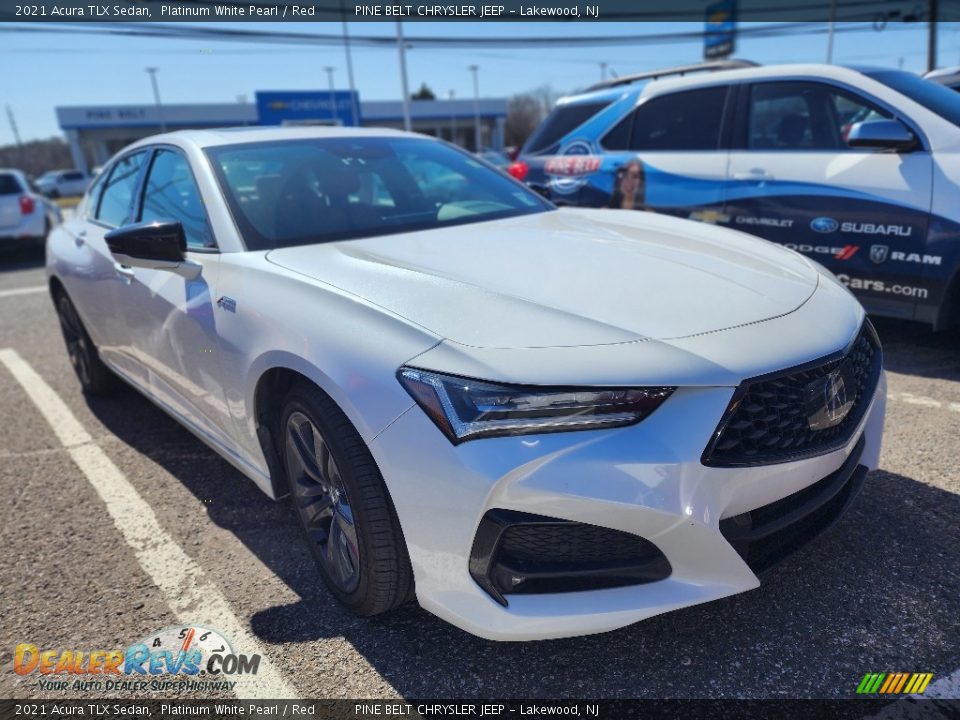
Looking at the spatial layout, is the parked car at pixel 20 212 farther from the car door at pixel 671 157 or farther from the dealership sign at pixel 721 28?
the dealership sign at pixel 721 28

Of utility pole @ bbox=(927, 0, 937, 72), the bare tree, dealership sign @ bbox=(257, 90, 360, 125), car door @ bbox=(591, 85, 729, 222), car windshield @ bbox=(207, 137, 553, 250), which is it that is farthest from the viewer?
the bare tree

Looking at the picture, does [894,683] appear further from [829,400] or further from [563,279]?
[563,279]

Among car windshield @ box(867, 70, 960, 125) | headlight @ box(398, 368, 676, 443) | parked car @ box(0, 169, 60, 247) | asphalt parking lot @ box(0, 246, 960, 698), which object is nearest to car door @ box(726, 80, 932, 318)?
car windshield @ box(867, 70, 960, 125)

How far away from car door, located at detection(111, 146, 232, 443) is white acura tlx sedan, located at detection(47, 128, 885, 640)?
0.06ft

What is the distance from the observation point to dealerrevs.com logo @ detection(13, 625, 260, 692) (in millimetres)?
1975

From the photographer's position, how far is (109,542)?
272cm

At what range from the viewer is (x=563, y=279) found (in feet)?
6.82

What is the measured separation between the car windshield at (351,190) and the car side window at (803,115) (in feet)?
7.07

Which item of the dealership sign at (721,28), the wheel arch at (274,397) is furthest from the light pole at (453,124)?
the wheel arch at (274,397)

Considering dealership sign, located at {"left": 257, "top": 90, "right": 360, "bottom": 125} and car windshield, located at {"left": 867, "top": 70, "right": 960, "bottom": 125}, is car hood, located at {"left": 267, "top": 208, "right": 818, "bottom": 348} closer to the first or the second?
car windshield, located at {"left": 867, "top": 70, "right": 960, "bottom": 125}

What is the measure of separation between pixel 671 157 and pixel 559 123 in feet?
4.46

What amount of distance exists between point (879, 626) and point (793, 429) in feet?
2.31

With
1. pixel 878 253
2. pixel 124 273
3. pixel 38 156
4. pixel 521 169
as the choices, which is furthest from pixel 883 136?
pixel 38 156

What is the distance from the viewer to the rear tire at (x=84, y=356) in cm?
420
